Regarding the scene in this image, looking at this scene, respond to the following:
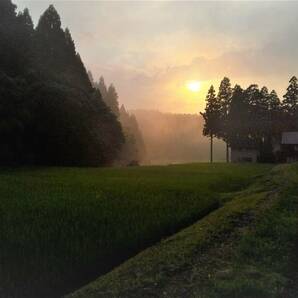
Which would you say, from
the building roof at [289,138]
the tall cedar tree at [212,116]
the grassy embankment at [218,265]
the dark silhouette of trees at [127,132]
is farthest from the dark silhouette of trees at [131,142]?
the grassy embankment at [218,265]

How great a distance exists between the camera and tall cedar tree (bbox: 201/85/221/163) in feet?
242

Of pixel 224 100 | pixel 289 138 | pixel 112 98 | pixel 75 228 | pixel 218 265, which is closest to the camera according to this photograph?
pixel 218 265

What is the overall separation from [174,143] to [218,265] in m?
162

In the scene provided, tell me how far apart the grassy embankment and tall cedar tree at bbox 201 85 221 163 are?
60989mm

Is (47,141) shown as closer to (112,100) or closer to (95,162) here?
(95,162)

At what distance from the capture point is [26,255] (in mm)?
8367

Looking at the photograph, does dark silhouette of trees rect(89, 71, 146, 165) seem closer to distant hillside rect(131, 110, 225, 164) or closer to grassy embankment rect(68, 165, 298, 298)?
distant hillside rect(131, 110, 225, 164)

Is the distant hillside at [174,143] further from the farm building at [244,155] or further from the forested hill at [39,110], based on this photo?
the forested hill at [39,110]

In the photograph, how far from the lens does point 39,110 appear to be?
4141 centimetres

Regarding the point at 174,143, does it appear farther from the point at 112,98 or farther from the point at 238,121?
the point at 238,121

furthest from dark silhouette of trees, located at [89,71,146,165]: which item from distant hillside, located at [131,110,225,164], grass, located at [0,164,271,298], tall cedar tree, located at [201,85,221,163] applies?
grass, located at [0,164,271,298]

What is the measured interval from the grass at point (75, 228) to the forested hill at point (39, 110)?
2005cm

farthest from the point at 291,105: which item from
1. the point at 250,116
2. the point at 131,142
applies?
the point at 131,142

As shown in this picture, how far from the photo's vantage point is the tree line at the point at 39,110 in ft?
125
